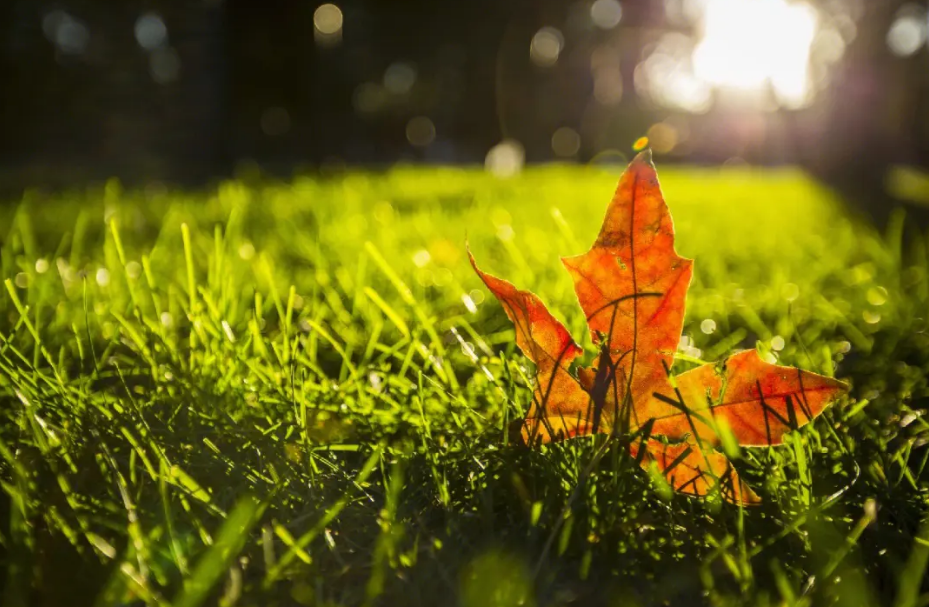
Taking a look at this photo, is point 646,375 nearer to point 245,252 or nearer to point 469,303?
point 469,303

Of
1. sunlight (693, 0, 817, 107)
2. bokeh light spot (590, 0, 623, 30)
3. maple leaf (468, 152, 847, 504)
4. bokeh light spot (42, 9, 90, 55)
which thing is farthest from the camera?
bokeh light spot (590, 0, 623, 30)

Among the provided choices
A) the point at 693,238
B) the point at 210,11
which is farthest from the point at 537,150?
the point at 693,238

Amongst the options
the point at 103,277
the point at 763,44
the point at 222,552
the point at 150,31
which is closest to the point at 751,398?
the point at 222,552

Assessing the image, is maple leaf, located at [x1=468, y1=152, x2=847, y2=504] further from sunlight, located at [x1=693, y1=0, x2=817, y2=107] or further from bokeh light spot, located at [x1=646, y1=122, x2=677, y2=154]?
sunlight, located at [x1=693, y1=0, x2=817, y2=107]

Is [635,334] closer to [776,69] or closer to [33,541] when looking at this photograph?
[33,541]

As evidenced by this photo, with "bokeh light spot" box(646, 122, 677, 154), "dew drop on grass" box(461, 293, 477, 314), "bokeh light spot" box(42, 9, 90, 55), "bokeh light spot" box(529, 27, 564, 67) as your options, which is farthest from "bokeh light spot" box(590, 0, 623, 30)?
"dew drop on grass" box(461, 293, 477, 314)
